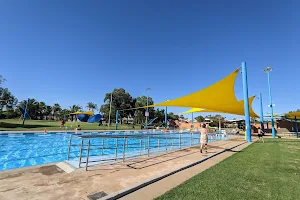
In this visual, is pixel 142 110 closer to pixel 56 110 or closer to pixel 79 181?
pixel 56 110

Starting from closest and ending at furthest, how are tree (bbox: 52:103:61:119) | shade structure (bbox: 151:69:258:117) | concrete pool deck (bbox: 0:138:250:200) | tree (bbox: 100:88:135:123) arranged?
concrete pool deck (bbox: 0:138:250:200) < shade structure (bbox: 151:69:258:117) < tree (bbox: 100:88:135:123) < tree (bbox: 52:103:61:119)

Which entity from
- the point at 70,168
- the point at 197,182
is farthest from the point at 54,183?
the point at 197,182

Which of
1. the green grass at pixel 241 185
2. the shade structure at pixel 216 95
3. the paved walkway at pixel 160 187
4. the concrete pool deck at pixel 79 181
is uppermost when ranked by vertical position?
the shade structure at pixel 216 95

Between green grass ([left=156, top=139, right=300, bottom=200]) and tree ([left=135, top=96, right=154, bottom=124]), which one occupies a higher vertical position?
tree ([left=135, top=96, right=154, bottom=124])

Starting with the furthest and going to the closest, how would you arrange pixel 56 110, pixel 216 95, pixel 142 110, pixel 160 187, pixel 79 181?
pixel 56 110 < pixel 142 110 < pixel 216 95 < pixel 79 181 < pixel 160 187

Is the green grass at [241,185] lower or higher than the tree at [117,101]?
lower

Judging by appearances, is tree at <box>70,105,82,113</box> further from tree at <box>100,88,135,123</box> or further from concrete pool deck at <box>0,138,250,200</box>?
concrete pool deck at <box>0,138,250,200</box>

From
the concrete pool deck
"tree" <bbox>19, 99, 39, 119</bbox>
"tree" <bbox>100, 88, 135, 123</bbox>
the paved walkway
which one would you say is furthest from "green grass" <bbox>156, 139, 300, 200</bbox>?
"tree" <bbox>19, 99, 39, 119</bbox>

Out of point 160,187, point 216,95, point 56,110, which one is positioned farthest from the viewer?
point 56,110

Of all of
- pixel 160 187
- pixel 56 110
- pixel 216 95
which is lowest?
pixel 160 187

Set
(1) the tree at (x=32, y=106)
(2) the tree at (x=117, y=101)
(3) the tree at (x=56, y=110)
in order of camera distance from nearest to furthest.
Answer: (2) the tree at (x=117, y=101), (1) the tree at (x=32, y=106), (3) the tree at (x=56, y=110)

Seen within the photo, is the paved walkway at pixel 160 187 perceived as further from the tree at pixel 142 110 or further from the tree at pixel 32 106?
the tree at pixel 32 106

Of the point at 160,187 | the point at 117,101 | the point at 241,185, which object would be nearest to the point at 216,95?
the point at 241,185

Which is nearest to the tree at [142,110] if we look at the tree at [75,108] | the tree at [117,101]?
the tree at [117,101]
